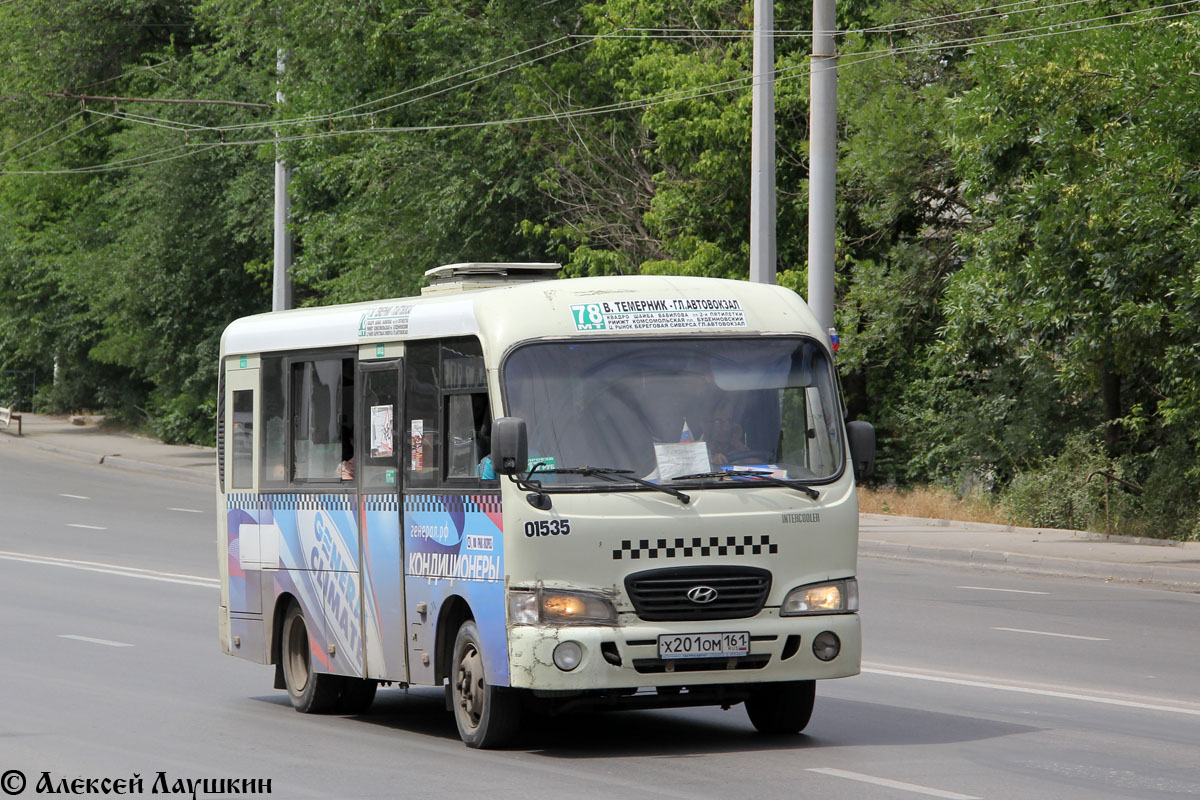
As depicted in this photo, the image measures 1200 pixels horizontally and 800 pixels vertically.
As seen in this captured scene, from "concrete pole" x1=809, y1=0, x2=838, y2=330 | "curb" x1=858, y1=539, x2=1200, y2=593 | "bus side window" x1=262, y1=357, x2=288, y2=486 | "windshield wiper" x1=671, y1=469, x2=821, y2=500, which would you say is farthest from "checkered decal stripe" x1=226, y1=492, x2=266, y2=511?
"concrete pole" x1=809, y1=0, x2=838, y2=330

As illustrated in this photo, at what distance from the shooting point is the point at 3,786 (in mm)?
8547

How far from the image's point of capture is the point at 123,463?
129 feet

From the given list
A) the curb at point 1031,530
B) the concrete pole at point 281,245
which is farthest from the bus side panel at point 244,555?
the concrete pole at point 281,245

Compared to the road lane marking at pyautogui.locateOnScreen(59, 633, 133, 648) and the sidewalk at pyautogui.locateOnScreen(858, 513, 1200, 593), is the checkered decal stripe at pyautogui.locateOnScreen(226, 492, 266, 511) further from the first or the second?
the sidewalk at pyautogui.locateOnScreen(858, 513, 1200, 593)

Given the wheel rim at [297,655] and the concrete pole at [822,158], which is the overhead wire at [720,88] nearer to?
the concrete pole at [822,158]

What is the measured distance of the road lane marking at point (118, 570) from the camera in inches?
765

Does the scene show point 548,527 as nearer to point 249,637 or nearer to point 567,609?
point 567,609

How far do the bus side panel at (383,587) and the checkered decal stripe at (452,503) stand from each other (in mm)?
211

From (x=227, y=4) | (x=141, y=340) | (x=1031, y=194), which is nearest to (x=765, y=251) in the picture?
(x=1031, y=194)

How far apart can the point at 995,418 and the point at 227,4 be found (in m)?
22.5

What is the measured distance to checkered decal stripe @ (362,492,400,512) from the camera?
1061 centimetres

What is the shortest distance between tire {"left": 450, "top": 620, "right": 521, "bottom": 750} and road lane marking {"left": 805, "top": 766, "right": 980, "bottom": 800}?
1695 millimetres

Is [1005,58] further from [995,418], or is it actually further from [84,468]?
[84,468]

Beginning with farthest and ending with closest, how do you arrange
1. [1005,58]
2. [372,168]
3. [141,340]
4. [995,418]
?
[141,340]
[372,168]
[995,418]
[1005,58]
